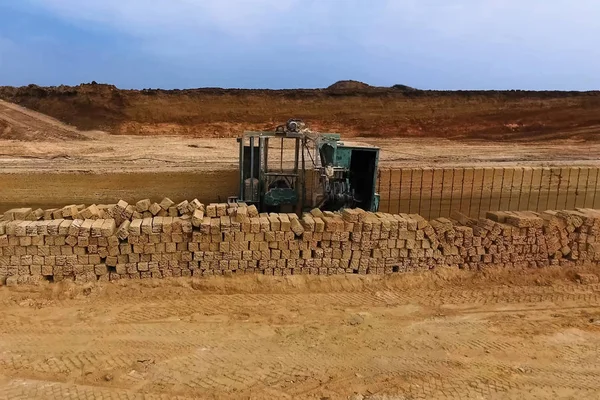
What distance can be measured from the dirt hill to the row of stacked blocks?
1081 centimetres

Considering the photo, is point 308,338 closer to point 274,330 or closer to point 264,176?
point 274,330

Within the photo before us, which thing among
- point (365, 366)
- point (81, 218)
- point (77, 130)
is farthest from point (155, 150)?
point (365, 366)

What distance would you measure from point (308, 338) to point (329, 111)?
1487 centimetres

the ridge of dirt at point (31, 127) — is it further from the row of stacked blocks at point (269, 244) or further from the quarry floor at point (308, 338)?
the quarry floor at point (308, 338)

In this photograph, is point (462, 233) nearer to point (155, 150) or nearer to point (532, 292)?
point (532, 292)

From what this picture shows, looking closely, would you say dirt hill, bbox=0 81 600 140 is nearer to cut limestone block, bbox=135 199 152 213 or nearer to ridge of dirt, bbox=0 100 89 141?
ridge of dirt, bbox=0 100 89 141

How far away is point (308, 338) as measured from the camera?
630 cm

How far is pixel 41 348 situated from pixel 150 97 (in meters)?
14.7

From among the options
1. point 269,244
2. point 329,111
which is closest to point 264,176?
point 269,244

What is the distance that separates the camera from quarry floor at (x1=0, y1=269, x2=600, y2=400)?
5.41 meters

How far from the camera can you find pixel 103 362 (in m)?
5.65

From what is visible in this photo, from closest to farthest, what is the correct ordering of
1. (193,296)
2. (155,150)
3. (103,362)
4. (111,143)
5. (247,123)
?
(103,362) → (193,296) → (155,150) → (111,143) → (247,123)

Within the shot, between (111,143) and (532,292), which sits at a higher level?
(111,143)

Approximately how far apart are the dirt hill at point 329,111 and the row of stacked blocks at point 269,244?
35.5 ft
